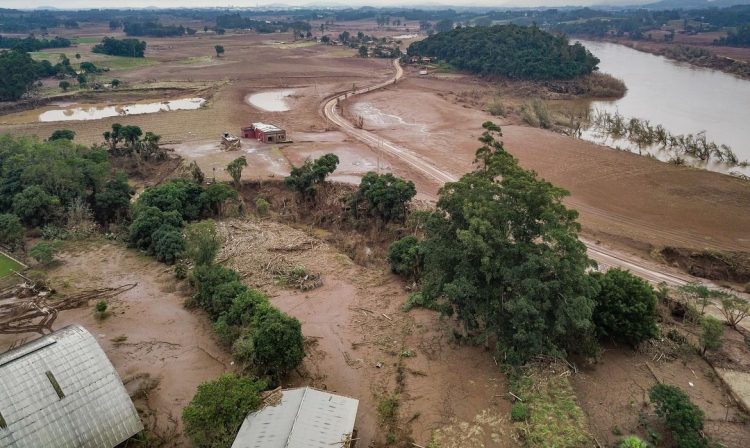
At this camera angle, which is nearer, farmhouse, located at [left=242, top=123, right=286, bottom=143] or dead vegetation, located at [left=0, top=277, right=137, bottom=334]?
dead vegetation, located at [left=0, top=277, right=137, bottom=334]

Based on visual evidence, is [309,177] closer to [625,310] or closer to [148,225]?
[148,225]

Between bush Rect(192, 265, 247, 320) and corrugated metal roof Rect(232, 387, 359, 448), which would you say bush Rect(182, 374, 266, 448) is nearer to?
corrugated metal roof Rect(232, 387, 359, 448)

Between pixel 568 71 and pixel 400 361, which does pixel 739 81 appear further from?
pixel 400 361

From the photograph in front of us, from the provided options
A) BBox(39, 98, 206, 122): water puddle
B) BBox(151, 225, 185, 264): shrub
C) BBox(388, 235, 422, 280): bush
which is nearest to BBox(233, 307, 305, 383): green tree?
BBox(388, 235, 422, 280): bush

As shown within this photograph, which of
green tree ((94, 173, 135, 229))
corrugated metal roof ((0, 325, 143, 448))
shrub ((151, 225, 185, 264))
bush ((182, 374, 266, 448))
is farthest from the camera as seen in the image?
green tree ((94, 173, 135, 229))

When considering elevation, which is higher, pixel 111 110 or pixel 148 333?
pixel 111 110

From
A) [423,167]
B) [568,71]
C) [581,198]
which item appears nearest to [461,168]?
[423,167]

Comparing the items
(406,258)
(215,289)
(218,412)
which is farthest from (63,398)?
(406,258)
